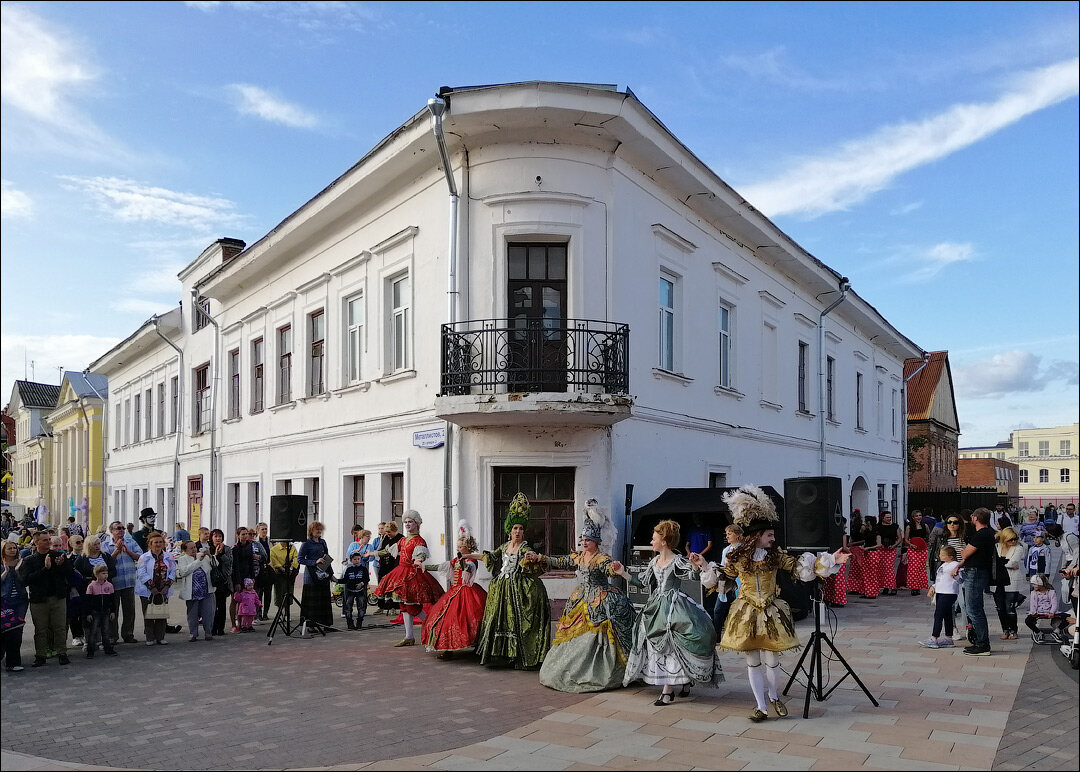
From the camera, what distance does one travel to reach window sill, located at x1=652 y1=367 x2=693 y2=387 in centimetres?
1531

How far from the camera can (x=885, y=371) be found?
108 feet

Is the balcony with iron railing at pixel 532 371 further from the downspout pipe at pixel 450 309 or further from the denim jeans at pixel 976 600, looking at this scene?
the denim jeans at pixel 976 600

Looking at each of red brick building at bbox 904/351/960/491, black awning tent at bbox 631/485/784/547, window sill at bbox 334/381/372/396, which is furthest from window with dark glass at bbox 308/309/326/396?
red brick building at bbox 904/351/960/491

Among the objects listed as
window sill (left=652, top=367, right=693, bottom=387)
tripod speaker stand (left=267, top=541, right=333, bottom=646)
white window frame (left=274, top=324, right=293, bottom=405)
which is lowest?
tripod speaker stand (left=267, top=541, right=333, bottom=646)

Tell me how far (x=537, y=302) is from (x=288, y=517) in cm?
488

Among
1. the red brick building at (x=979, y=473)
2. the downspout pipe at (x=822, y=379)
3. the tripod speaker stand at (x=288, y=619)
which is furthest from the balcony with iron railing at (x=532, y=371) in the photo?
the red brick building at (x=979, y=473)

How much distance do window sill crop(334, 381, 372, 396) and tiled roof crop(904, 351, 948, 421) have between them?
3313cm

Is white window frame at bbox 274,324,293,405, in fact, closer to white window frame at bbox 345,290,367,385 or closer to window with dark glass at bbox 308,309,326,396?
window with dark glass at bbox 308,309,326,396

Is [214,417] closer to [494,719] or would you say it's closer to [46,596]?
[46,596]

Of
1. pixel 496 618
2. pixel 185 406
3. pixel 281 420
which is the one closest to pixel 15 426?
pixel 185 406

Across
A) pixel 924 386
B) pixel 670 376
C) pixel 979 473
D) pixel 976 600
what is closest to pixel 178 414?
pixel 670 376

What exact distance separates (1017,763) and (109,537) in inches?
493

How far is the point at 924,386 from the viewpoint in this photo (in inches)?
1849

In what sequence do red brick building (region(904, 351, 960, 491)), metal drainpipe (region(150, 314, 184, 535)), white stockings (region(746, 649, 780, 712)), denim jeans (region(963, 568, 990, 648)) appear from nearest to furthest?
white stockings (region(746, 649, 780, 712)) → denim jeans (region(963, 568, 990, 648)) → metal drainpipe (region(150, 314, 184, 535)) → red brick building (region(904, 351, 960, 491))
